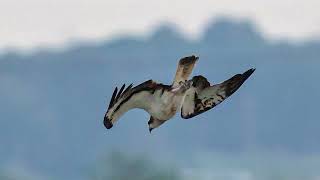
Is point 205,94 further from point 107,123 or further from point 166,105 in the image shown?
point 107,123

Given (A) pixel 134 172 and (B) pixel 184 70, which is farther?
(A) pixel 134 172

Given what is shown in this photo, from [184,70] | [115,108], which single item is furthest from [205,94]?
[115,108]

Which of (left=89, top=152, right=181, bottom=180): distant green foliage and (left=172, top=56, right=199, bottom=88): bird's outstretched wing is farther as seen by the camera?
(left=89, top=152, right=181, bottom=180): distant green foliage

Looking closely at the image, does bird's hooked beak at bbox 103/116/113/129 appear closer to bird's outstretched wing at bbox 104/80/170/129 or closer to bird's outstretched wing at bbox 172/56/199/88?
bird's outstretched wing at bbox 104/80/170/129

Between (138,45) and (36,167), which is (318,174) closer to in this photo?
(36,167)

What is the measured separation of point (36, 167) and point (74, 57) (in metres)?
6.98

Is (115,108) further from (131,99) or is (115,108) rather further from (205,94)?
(205,94)

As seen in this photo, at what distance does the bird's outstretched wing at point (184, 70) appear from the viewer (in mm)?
2561

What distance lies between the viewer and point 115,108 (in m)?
2.62

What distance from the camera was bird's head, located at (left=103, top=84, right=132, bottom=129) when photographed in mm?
2602

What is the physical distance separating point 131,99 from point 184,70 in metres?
0.11

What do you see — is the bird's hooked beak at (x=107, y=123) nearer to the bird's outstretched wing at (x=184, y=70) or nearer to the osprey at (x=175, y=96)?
the osprey at (x=175, y=96)

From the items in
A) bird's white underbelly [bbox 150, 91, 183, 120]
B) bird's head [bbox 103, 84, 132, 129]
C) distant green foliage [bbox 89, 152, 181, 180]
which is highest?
distant green foliage [bbox 89, 152, 181, 180]

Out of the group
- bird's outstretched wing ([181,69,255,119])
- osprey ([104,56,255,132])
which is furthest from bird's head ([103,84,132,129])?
bird's outstretched wing ([181,69,255,119])
